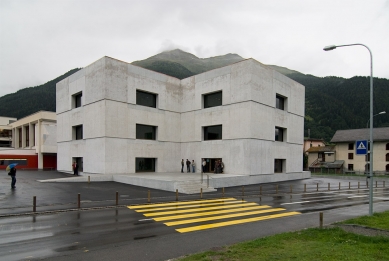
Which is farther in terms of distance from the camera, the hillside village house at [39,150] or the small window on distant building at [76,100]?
the hillside village house at [39,150]

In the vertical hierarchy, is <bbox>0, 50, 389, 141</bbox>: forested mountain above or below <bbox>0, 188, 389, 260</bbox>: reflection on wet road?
above

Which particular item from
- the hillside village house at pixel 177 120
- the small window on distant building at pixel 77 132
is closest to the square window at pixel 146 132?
the hillside village house at pixel 177 120

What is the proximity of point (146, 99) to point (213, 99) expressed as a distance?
8.99 metres

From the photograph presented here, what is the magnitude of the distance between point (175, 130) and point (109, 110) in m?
10.6

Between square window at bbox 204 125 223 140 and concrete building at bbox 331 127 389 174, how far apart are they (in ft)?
120

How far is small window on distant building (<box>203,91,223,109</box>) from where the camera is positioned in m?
35.9

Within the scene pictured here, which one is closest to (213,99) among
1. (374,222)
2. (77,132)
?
(77,132)

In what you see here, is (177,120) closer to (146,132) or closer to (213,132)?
(146,132)

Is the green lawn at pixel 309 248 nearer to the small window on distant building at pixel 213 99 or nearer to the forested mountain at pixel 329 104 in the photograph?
the small window on distant building at pixel 213 99

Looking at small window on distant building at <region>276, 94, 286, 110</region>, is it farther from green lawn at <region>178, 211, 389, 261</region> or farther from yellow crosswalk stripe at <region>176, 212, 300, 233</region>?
green lawn at <region>178, 211, 389, 261</region>

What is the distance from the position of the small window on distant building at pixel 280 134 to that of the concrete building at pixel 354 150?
26439 millimetres

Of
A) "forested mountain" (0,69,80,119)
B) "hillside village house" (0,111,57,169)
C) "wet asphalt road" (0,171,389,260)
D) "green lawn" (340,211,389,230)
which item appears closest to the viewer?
"wet asphalt road" (0,171,389,260)

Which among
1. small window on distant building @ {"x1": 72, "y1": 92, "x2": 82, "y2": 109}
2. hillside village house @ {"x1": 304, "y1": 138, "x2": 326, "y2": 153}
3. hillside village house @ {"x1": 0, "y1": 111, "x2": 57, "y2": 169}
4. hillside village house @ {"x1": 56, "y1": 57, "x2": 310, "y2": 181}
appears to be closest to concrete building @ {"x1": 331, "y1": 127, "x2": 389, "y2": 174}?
hillside village house @ {"x1": 304, "y1": 138, "x2": 326, "y2": 153}

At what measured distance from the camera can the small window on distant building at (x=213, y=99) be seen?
3588cm
